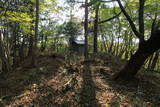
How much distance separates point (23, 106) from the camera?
18.6 feet

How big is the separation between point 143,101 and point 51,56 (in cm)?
946

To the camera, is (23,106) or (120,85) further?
(120,85)

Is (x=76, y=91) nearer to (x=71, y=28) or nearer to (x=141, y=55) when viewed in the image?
(x=141, y=55)

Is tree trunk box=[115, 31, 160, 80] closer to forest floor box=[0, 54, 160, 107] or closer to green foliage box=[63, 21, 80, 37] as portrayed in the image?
forest floor box=[0, 54, 160, 107]

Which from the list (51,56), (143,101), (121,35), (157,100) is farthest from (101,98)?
(121,35)

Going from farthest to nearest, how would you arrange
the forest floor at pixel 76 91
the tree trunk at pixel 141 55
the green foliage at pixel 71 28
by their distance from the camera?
the green foliage at pixel 71 28 < the tree trunk at pixel 141 55 < the forest floor at pixel 76 91

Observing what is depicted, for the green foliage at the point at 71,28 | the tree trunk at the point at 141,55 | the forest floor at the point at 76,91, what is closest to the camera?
A: the forest floor at the point at 76,91

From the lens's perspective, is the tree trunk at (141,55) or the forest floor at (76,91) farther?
the tree trunk at (141,55)

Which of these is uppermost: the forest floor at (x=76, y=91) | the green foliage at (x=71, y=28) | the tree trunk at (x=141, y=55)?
the green foliage at (x=71, y=28)

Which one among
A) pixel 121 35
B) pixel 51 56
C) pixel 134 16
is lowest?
pixel 51 56

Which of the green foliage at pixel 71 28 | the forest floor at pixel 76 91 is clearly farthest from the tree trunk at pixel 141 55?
the green foliage at pixel 71 28

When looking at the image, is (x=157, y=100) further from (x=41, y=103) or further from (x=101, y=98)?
(x=41, y=103)

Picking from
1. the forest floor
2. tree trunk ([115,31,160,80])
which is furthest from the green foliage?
tree trunk ([115,31,160,80])

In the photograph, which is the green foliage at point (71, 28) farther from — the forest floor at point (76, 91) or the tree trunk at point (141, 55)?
the tree trunk at point (141, 55)
